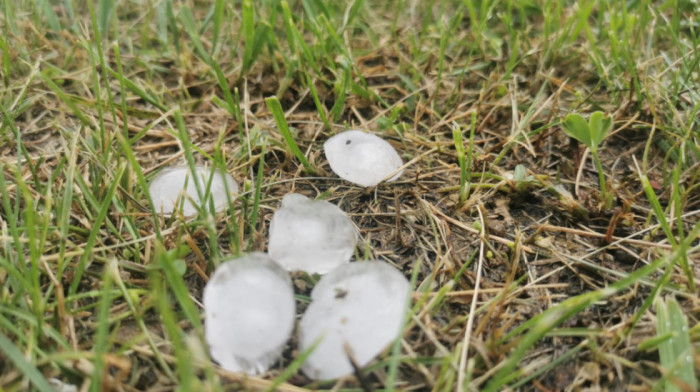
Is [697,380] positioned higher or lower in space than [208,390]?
lower

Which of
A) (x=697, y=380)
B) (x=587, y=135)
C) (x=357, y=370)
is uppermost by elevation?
(x=587, y=135)

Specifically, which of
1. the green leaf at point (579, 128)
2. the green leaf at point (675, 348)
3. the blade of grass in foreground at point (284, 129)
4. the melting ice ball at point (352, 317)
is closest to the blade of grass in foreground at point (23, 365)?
the melting ice ball at point (352, 317)

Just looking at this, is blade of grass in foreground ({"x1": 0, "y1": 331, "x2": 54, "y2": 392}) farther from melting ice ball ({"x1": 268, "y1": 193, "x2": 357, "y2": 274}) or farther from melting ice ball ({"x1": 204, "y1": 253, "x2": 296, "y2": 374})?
melting ice ball ({"x1": 268, "y1": 193, "x2": 357, "y2": 274})

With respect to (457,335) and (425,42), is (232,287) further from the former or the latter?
(425,42)

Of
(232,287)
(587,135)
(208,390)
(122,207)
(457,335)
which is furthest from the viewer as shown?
(587,135)

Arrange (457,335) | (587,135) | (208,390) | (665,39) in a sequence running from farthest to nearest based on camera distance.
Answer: (665,39) < (587,135) < (457,335) < (208,390)

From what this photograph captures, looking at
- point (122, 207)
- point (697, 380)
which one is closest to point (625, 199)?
point (697, 380)

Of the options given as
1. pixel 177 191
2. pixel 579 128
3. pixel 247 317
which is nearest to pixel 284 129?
pixel 177 191
